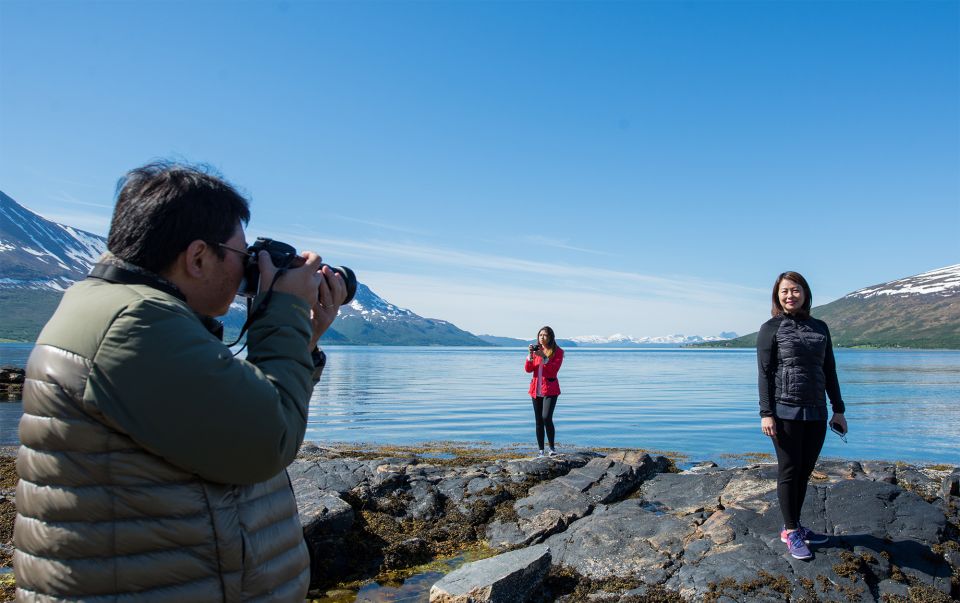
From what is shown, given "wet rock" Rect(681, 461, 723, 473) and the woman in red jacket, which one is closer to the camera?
"wet rock" Rect(681, 461, 723, 473)

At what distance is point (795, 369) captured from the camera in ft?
21.1

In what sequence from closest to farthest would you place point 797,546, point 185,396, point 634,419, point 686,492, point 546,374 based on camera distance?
point 185,396
point 797,546
point 686,492
point 546,374
point 634,419

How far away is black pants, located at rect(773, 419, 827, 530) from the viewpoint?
6332 mm

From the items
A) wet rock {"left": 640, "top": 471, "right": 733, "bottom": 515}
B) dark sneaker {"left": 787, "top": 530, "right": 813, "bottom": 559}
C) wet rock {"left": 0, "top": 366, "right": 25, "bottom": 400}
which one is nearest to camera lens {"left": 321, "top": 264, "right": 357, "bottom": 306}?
dark sneaker {"left": 787, "top": 530, "right": 813, "bottom": 559}

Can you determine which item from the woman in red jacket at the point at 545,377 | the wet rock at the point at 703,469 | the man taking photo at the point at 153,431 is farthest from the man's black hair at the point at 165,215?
the woman in red jacket at the point at 545,377

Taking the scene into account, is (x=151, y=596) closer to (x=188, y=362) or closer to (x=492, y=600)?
(x=188, y=362)

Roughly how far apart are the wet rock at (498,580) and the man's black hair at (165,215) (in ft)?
15.0

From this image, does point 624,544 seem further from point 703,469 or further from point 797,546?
point 703,469

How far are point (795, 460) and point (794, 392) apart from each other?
0.68 m

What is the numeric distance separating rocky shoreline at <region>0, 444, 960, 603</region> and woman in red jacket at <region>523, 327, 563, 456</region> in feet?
9.62

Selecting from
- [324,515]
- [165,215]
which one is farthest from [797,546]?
[165,215]

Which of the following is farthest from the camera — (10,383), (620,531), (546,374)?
(10,383)

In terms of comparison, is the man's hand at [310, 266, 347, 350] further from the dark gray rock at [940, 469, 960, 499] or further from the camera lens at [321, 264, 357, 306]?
the dark gray rock at [940, 469, 960, 499]

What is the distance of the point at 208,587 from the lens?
71.5 inches
